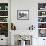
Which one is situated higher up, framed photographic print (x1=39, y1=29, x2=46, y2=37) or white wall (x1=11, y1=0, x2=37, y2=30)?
white wall (x1=11, y1=0, x2=37, y2=30)

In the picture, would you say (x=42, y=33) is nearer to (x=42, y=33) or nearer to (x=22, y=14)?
(x=42, y=33)

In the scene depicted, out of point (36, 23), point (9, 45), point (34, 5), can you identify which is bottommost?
point (9, 45)

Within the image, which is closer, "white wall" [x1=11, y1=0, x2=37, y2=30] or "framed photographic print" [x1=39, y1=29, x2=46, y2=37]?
"white wall" [x1=11, y1=0, x2=37, y2=30]

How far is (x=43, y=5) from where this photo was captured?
6.59 metres

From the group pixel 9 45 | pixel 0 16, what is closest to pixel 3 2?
pixel 0 16

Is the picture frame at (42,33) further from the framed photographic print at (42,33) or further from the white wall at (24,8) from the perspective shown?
the white wall at (24,8)

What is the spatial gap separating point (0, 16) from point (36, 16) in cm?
192

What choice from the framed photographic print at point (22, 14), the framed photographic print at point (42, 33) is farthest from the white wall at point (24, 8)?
the framed photographic print at point (42, 33)

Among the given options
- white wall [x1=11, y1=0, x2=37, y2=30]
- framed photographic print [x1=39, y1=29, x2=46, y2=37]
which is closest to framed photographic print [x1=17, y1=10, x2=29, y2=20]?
white wall [x1=11, y1=0, x2=37, y2=30]

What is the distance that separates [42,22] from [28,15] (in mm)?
834

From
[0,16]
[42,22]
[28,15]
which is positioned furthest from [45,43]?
[0,16]

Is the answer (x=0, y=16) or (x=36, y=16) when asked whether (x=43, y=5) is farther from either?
(x=0, y=16)

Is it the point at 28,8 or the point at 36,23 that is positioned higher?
the point at 28,8

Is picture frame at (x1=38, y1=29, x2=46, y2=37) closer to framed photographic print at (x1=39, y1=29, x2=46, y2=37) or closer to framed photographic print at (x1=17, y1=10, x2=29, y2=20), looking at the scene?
framed photographic print at (x1=39, y1=29, x2=46, y2=37)
